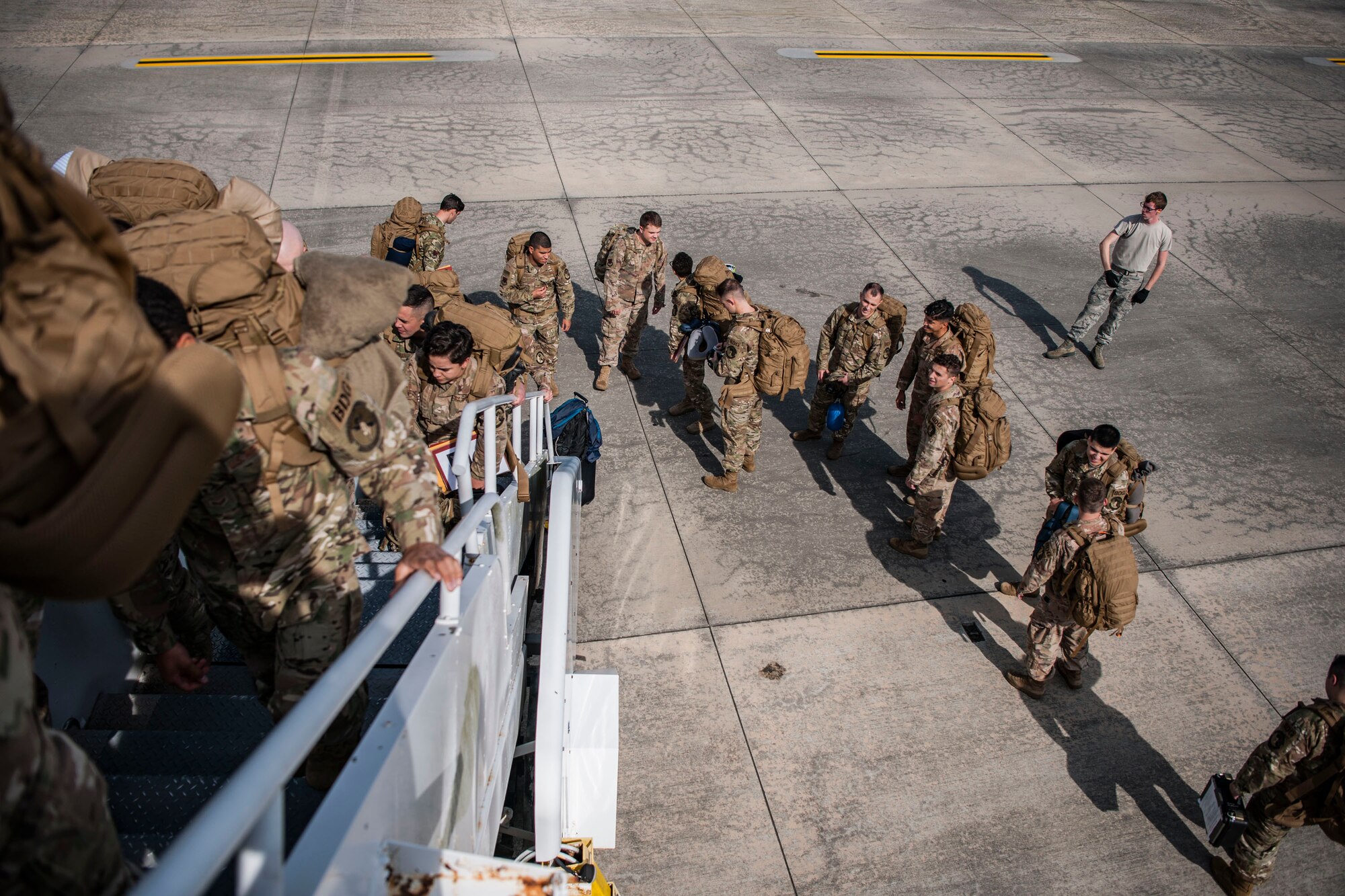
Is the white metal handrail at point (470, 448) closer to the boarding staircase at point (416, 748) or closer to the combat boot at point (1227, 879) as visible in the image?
the boarding staircase at point (416, 748)

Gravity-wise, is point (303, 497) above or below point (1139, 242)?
above

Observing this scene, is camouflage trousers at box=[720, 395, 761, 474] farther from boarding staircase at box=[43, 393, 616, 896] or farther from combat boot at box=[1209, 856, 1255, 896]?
combat boot at box=[1209, 856, 1255, 896]

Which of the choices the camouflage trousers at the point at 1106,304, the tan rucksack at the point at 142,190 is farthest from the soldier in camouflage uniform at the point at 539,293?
the camouflage trousers at the point at 1106,304

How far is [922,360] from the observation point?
6223 millimetres

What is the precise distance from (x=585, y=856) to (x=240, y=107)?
11335 millimetres

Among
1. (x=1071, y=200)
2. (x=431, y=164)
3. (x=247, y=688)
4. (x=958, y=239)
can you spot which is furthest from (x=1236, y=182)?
(x=247, y=688)

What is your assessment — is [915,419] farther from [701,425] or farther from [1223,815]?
[1223,815]

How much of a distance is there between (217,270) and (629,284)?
4.94 m

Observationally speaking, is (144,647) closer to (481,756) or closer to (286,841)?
(286,841)

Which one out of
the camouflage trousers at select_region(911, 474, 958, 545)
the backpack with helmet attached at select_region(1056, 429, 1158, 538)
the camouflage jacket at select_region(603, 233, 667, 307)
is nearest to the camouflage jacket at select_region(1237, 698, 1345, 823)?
the backpack with helmet attached at select_region(1056, 429, 1158, 538)

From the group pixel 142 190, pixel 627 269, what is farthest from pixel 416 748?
pixel 627 269

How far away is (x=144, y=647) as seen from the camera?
304 centimetres

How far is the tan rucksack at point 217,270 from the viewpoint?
2.33 metres

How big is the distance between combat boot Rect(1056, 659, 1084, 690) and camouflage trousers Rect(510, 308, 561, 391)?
4.11m
